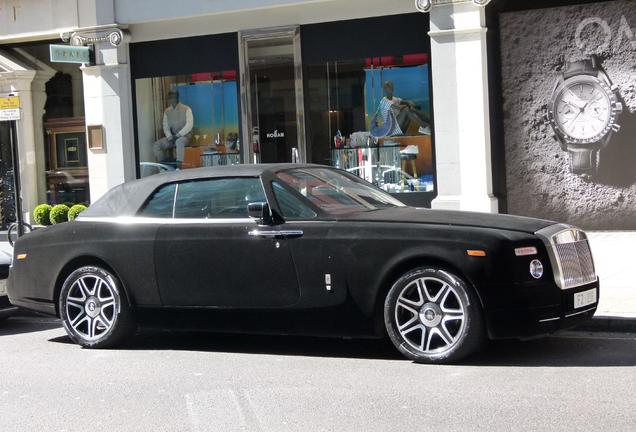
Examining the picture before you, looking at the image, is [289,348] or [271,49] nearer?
[289,348]

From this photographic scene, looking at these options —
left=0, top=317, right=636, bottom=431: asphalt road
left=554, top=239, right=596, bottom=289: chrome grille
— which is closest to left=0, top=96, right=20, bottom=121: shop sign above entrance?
left=0, top=317, right=636, bottom=431: asphalt road

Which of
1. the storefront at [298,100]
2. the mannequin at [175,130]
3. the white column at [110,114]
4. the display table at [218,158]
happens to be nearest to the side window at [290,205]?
the storefront at [298,100]

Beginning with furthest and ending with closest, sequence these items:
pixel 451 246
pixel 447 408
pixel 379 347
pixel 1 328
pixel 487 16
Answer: pixel 487 16 → pixel 1 328 → pixel 379 347 → pixel 451 246 → pixel 447 408

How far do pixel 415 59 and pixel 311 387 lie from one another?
1037 centimetres

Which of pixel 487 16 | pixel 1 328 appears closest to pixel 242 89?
pixel 487 16

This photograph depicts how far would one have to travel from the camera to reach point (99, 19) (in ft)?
58.6

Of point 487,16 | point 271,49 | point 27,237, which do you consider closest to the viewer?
point 27,237

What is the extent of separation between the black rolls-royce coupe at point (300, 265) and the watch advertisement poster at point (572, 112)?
293 inches

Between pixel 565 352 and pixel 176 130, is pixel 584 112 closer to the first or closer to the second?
pixel 176 130

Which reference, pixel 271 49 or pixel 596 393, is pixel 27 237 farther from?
pixel 271 49

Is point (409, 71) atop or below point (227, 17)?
below

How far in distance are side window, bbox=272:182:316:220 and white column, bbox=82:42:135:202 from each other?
10.8 m

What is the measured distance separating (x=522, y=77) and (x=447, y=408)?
34.3 feet

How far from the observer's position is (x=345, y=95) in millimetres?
16875
